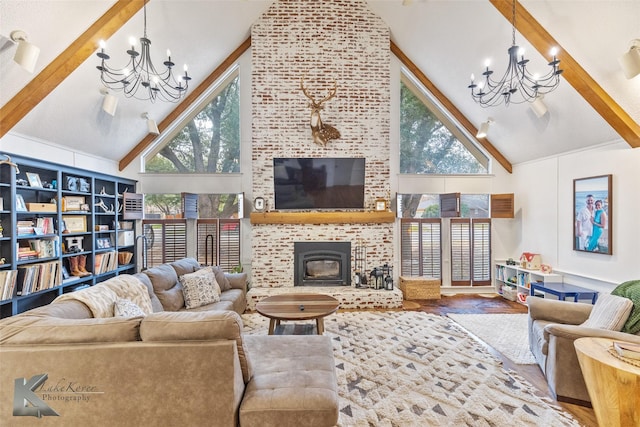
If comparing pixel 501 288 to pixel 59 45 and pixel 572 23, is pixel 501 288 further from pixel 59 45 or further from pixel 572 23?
pixel 59 45

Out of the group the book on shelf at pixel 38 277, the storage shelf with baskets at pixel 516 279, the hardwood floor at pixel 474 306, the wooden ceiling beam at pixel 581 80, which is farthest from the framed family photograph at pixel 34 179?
the storage shelf with baskets at pixel 516 279

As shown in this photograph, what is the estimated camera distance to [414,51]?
5.46 meters

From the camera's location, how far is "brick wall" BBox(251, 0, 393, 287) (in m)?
5.34

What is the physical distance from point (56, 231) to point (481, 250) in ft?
23.5

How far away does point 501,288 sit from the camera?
5.70m

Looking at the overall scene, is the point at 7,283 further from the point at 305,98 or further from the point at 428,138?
the point at 428,138

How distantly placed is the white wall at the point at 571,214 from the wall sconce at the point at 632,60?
141 centimetres

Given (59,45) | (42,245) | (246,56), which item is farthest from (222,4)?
(42,245)

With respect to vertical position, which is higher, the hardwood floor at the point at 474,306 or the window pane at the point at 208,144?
the window pane at the point at 208,144

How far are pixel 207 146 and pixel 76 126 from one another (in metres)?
2.04

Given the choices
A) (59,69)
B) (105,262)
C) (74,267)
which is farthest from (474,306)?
(59,69)

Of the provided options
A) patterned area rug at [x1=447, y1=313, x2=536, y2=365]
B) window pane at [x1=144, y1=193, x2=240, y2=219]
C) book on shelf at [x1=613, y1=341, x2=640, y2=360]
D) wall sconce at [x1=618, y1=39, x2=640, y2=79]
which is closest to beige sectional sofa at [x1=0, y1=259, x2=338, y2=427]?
book on shelf at [x1=613, y1=341, x2=640, y2=360]

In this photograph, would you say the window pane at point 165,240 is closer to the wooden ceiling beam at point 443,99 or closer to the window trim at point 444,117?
the window trim at point 444,117

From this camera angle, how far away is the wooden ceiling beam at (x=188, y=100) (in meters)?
5.57
